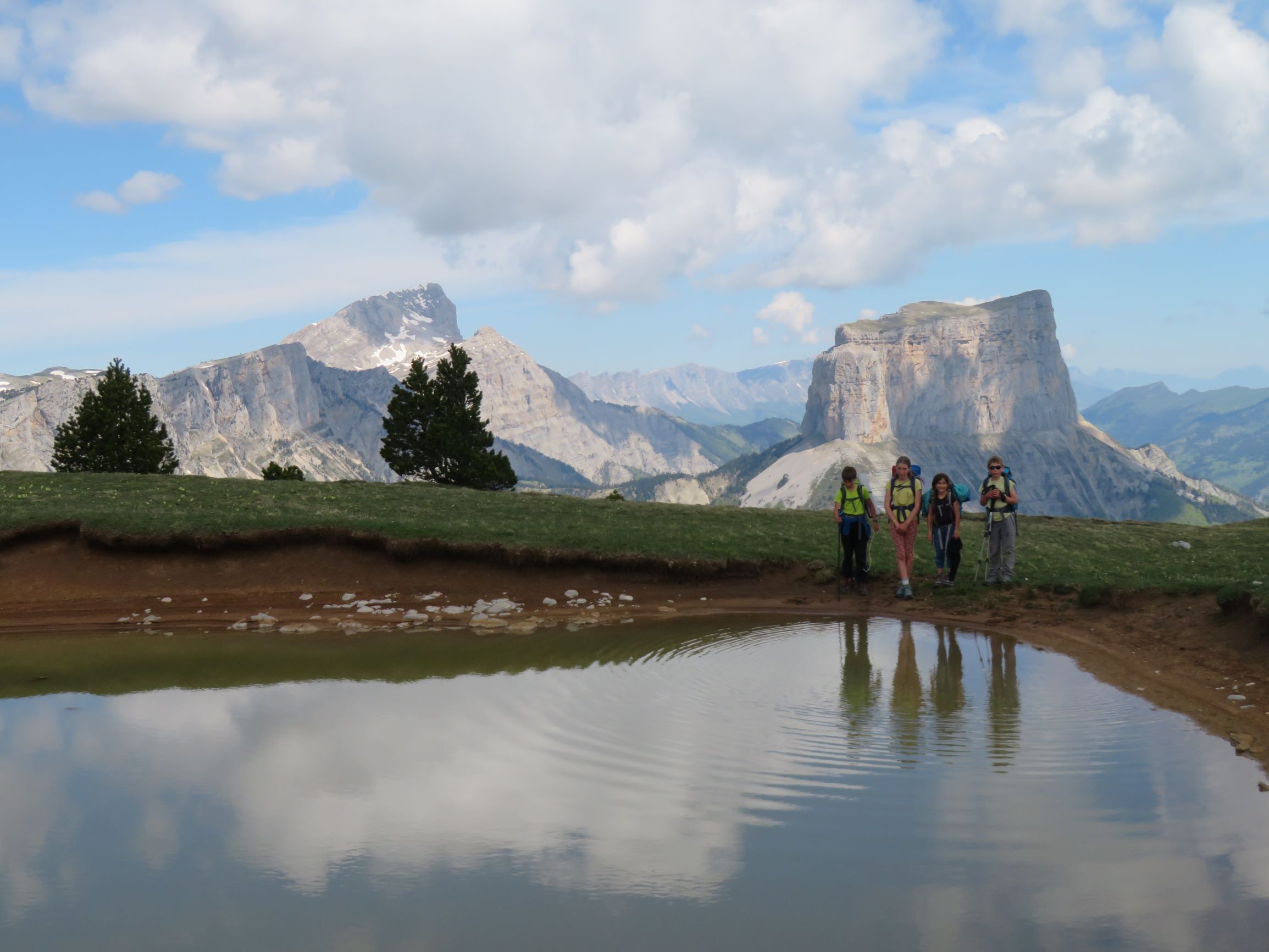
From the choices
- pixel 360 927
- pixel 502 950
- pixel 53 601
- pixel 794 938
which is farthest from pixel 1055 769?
pixel 53 601

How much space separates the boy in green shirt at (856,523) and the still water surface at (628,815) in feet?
21.8

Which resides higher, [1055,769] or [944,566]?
[944,566]

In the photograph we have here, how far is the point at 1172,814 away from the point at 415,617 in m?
15.5

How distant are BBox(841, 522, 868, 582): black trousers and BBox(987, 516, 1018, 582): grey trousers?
2.76 m

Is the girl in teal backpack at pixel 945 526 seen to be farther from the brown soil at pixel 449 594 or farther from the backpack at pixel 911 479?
the brown soil at pixel 449 594

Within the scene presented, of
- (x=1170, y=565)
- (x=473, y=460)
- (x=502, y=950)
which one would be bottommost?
(x=502, y=950)

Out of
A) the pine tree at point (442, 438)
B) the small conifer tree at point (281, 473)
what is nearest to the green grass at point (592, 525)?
the pine tree at point (442, 438)

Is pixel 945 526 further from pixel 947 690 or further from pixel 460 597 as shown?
pixel 460 597

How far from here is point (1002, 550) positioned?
69.5ft

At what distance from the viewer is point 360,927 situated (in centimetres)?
684

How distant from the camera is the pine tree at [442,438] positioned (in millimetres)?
57438

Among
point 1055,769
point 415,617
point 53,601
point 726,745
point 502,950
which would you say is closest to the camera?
point 502,950

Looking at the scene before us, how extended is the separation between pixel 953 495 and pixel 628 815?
1413 centimetres

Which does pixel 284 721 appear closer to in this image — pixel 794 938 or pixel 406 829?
pixel 406 829
